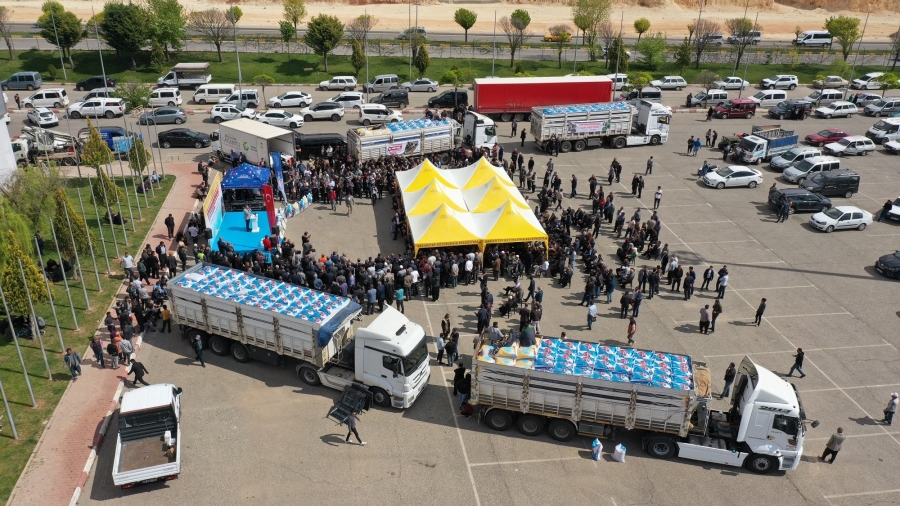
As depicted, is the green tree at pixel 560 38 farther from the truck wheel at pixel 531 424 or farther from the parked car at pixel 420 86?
the truck wheel at pixel 531 424

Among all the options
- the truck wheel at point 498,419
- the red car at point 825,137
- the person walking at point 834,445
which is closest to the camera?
the person walking at point 834,445

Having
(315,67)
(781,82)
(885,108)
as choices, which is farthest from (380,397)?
(781,82)

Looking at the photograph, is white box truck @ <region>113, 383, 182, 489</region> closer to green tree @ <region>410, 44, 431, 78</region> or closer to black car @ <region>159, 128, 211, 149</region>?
black car @ <region>159, 128, 211, 149</region>

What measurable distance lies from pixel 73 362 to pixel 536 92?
34.1m

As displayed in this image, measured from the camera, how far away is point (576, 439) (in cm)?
1930

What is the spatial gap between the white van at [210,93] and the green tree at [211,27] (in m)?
12.8

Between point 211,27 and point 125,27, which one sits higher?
point 125,27

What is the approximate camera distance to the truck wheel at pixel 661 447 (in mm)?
18391

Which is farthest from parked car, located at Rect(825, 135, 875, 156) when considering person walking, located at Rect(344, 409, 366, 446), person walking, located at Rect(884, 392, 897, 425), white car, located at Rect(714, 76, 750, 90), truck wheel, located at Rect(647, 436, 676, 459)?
person walking, located at Rect(344, 409, 366, 446)

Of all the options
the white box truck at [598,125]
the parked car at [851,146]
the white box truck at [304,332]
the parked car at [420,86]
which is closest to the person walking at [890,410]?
the white box truck at [304,332]

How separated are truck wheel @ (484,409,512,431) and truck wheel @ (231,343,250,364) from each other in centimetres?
782

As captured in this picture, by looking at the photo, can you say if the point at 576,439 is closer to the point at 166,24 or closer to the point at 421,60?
the point at 421,60

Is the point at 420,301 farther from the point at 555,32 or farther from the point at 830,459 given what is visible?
the point at 555,32

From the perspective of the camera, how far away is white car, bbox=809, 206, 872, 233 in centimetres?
3312
